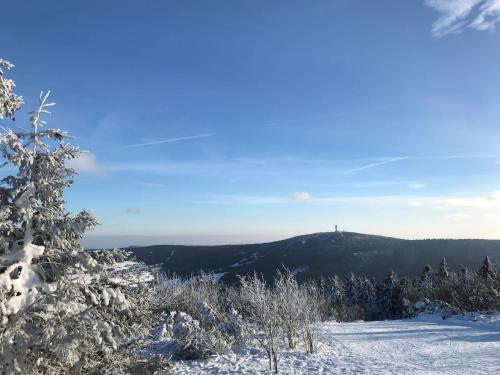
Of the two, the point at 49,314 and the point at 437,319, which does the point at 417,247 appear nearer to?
the point at 437,319

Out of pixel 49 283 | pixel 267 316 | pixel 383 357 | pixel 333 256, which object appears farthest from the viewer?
pixel 333 256

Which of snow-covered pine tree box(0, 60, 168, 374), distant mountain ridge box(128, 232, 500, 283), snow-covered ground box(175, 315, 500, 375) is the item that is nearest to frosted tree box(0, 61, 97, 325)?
snow-covered pine tree box(0, 60, 168, 374)

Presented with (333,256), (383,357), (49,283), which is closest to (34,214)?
(49,283)

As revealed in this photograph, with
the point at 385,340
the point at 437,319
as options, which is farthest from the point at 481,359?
the point at 437,319

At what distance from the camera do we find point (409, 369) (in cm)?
1538

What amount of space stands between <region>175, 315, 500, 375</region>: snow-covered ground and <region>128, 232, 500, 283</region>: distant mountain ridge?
309ft

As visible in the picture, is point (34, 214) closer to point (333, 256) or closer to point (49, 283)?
point (49, 283)

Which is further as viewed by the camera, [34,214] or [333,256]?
[333,256]

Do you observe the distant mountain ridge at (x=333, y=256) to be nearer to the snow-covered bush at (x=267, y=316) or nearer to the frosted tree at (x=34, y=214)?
the snow-covered bush at (x=267, y=316)

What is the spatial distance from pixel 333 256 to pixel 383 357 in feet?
465

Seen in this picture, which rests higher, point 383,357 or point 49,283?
point 49,283

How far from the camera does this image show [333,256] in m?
156

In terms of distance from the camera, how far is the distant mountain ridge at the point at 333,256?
5266 inches

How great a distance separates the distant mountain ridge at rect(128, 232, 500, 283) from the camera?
133750mm
